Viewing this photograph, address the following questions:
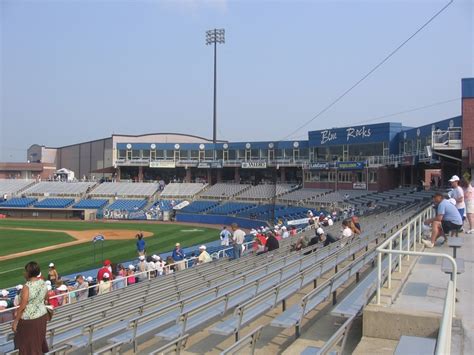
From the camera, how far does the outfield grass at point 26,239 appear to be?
30.7 m

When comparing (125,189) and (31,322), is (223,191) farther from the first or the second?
(31,322)

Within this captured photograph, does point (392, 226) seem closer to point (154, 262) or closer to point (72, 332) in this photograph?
point (154, 262)

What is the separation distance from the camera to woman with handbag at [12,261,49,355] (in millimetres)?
5461

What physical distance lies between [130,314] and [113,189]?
54.8m

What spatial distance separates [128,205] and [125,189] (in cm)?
662

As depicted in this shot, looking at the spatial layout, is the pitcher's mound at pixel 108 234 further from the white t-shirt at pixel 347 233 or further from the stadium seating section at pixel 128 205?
the white t-shirt at pixel 347 233

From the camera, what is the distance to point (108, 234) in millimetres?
38281

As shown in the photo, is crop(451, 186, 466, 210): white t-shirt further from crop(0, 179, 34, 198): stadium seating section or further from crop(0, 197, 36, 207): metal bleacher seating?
crop(0, 179, 34, 198): stadium seating section

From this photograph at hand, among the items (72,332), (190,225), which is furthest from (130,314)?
(190,225)

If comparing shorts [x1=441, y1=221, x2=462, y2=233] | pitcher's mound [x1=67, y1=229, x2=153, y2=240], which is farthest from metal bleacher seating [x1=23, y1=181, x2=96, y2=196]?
shorts [x1=441, y1=221, x2=462, y2=233]

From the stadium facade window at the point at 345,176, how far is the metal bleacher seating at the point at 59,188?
32.2 meters

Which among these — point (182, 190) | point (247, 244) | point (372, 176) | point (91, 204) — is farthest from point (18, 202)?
point (247, 244)

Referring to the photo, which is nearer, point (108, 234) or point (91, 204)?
point (108, 234)

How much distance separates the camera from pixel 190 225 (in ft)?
149
